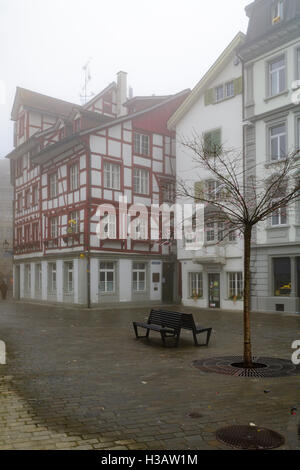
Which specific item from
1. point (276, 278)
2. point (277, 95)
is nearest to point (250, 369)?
point (276, 278)

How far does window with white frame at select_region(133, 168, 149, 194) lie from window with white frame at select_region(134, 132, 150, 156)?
117 centimetres

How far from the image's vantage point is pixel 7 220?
62750 mm

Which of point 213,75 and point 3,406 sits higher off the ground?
point 213,75

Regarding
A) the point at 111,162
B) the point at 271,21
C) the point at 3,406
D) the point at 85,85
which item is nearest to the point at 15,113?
the point at 85,85

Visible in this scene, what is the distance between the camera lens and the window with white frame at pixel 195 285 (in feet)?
90.2

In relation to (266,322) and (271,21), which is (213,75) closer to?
(271,21)

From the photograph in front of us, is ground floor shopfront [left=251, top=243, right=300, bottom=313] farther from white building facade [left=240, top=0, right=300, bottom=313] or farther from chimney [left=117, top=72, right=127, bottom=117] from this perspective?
chimney [left=117, top=72, right=127, bottom=117]

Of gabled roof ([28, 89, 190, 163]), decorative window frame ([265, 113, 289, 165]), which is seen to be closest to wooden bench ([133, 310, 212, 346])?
decorative window frame ([265, 113, 289, 165])

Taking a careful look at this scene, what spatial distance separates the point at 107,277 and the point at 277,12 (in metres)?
16.8

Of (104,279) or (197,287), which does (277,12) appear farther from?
(104,279)

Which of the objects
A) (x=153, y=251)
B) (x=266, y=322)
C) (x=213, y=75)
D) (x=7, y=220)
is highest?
(x=213, y=75)

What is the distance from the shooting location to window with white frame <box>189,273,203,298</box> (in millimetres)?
27500
